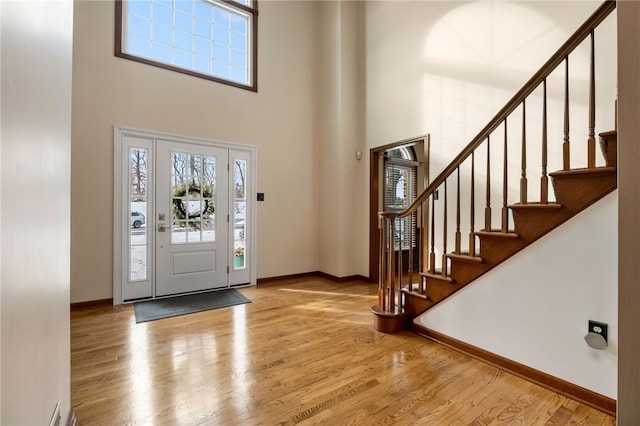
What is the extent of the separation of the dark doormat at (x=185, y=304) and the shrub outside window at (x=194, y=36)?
9.67ft

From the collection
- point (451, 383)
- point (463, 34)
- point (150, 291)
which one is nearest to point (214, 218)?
point (150, 291)

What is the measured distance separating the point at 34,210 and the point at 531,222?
8.41 ft

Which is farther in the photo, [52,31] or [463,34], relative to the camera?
[463,34]

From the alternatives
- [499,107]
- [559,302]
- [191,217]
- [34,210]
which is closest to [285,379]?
[34,210]

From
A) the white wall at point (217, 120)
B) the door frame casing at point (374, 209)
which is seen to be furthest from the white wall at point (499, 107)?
the white wall at point (217, 120)

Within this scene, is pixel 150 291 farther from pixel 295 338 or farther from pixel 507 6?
pixel 507 6

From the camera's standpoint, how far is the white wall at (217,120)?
3.40 m

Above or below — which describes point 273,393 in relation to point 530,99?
below

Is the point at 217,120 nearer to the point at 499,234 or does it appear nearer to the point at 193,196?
the point at 193,196

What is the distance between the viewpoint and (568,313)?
1.86 metres

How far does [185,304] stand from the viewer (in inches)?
142

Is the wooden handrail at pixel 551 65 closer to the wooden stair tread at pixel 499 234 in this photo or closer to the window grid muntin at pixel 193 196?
the wooden stair tread at pixel 499 234

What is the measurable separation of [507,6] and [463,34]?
0.47 metres

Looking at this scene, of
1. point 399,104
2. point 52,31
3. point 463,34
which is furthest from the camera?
point 399,104
